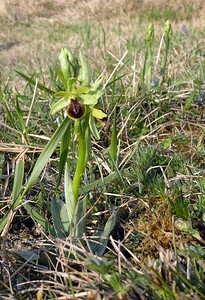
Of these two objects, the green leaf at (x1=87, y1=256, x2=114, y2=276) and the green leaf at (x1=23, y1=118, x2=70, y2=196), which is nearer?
the green leaf at (x1=87, y1=256, x2=114, y2=276)

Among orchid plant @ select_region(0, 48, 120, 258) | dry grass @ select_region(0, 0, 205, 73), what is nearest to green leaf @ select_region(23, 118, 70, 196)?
orchid plant @ select_region(0, 48, 120, 258)

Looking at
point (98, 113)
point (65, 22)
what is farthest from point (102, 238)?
point (65, 22)

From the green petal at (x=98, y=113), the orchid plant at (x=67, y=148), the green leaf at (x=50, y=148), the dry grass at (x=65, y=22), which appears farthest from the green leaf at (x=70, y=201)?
the dry grass at (x=65, y=22)

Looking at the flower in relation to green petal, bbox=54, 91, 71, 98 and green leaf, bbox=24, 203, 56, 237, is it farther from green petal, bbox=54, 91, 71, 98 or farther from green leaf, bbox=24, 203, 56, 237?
green leaf, bbox=24, 203, 56, 237

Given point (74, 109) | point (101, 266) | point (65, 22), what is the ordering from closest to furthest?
point (101, 266), point (74, 109), point (65, 22)

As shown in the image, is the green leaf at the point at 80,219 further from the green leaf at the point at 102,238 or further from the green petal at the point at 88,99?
the green petal at the point at 88,99

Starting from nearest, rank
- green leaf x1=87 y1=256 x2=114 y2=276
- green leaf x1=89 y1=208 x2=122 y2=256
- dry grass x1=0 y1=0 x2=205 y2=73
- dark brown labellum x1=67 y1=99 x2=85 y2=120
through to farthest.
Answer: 1. green leaf x1=87 y1=256 x2=114 y2=276
2. dark brown labellum x1=67 y1=99 x2=85 y2=120
3. green leaf x1=89 y1=208 x2=122 y2=256
4. dry grass x1=0 y1=0 x2=205 y2=73

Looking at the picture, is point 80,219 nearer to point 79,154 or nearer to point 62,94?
point 79,154

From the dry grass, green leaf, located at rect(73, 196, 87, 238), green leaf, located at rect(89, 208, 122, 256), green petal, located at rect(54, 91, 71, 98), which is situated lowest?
the dry grass
